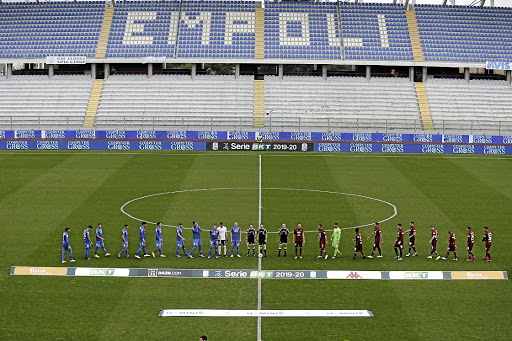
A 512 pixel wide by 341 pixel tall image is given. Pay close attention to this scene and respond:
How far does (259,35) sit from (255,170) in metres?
28.8

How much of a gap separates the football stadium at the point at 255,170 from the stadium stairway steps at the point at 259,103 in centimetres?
19

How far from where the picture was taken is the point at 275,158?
5369cm

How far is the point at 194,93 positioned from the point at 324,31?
16149 millimetres

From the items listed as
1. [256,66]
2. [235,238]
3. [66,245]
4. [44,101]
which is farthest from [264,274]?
[256,66]

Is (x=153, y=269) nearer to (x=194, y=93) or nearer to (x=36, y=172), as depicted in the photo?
(x=36, y=172)

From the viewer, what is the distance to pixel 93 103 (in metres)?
66.7

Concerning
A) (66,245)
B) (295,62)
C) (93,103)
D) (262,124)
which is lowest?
(66,245)

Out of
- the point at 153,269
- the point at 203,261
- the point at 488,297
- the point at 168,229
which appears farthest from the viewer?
the point at 168,229

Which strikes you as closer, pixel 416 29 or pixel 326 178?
pixel 326 178

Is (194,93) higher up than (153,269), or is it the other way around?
(194,93)

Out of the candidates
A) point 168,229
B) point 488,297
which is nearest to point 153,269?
point 168,229

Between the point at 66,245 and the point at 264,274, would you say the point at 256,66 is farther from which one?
the point at 264,274

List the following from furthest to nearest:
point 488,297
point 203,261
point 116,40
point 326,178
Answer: point 116,40
point 326,178
point 203,261
point 488,297

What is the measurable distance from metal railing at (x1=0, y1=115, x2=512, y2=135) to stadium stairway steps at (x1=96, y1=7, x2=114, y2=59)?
385 inches
